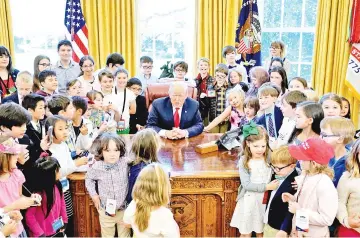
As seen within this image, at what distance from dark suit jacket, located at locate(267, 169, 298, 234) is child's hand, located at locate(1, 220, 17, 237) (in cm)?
167

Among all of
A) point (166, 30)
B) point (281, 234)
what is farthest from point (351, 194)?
point (166, 30)

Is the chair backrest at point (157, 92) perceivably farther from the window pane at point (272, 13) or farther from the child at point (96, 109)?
the window pane at point (272, 13)

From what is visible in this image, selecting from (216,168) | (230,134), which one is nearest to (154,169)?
(216,168)

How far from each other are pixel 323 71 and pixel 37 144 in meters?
5.19

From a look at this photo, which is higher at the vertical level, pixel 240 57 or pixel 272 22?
pixel 272 22

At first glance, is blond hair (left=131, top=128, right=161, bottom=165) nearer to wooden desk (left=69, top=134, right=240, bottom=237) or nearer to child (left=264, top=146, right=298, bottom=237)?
wooden desk (left=69, top=134, right=240, bottom=237)

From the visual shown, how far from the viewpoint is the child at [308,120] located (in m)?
3.13

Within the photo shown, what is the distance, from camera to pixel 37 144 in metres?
3.14

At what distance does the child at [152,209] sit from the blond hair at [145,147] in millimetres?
546

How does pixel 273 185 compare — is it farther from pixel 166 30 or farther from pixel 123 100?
pixel 166 30

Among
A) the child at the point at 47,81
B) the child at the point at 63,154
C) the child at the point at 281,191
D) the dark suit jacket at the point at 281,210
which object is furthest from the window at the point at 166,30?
the dark suit jacket at the point at 281,210

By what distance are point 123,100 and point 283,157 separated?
2362 mm

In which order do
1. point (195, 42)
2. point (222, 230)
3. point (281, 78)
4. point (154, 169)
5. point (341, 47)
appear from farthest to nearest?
point (195, 42) < point (341, 47) < point (281, 78) < point (222, 230) < point (154, 169)

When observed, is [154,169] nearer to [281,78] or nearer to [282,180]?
[282,180]
